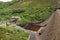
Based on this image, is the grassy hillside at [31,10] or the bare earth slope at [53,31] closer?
Result: the bare earth slope at [53,31]

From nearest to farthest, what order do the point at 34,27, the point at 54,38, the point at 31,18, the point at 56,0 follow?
the point at 54,38 < the point at 34,27 < the point at 31,18 < the point at 56,0

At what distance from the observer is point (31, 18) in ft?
132

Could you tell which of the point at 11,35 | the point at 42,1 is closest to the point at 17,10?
the point at 42,1

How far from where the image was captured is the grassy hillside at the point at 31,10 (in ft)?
134

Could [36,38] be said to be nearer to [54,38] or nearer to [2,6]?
[54,38]

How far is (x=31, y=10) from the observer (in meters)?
46.8

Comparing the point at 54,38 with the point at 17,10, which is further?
the point at 17,10

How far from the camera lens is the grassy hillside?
40844 mm

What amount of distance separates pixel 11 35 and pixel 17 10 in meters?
31.7

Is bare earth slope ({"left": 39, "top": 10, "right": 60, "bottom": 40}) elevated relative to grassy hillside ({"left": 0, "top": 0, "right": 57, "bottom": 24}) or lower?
elevated

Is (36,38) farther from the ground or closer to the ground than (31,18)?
farther from the ground

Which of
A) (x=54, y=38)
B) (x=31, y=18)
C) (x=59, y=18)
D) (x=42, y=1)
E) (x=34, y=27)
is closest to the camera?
(x=54, y=38)

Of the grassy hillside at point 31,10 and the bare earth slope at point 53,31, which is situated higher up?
the bare earth slope at point 53,31

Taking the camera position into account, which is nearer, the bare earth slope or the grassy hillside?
the bare earth slope
